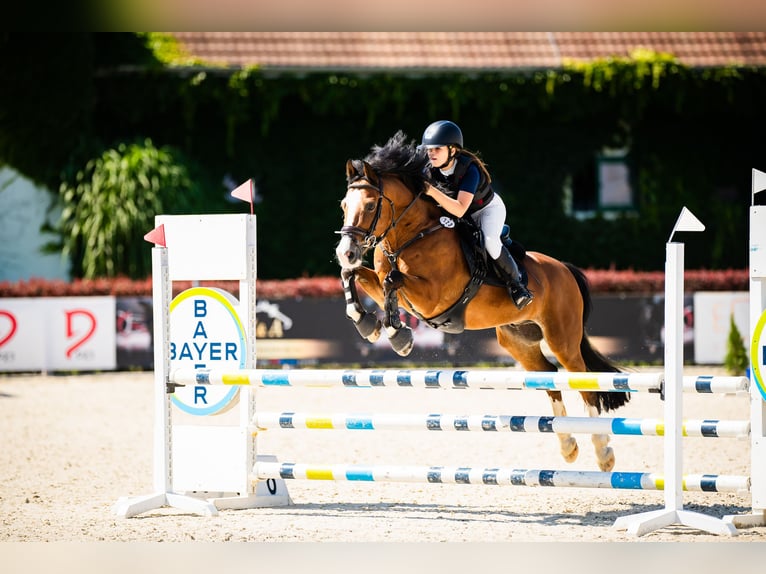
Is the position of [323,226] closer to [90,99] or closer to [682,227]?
[90,99]

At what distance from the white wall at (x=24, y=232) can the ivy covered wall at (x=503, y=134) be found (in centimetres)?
143

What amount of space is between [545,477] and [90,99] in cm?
1268

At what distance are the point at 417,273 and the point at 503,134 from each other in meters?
11.9

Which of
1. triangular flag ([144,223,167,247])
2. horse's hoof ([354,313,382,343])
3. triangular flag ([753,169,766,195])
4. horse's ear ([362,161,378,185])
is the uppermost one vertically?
horse's ear ([362,161,378,185])

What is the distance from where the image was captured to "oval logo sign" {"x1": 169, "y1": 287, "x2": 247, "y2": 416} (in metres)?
5.36

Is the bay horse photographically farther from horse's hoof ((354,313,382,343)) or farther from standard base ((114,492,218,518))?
standard base ((114,492,218,518))

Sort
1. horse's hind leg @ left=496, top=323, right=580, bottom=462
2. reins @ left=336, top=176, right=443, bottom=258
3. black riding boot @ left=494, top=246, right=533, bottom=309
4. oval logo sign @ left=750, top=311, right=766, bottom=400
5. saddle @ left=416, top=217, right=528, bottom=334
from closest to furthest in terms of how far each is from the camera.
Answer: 1. oval logo sign @ left=750, top=311, right=766, bottom=400
2. reins @ left=336, top=176, right=443, bottom=258
3. saddle @ left=416, top=217, right=528, bottom=334
4. black riding boot @ left=494, top=246, right=533, bottom=309
5. horse's hind leg @ left=496, top=323, right=580, bottom=462

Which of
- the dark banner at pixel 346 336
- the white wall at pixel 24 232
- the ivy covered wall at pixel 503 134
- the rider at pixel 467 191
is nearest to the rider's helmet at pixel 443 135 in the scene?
the rider at pixel 467 191

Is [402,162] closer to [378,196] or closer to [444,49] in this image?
[378,196]

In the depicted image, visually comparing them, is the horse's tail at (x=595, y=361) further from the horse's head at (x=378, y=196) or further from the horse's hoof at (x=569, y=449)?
the horse's head at (x=378, y=196)

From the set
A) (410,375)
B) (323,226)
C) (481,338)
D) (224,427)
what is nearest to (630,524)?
(410,375)

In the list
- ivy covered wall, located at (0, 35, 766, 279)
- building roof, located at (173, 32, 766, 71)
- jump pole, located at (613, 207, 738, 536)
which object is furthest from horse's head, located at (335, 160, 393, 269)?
building roof, located at (173, 32, 766, 71)

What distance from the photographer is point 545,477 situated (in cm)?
468

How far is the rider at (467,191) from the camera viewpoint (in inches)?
207
